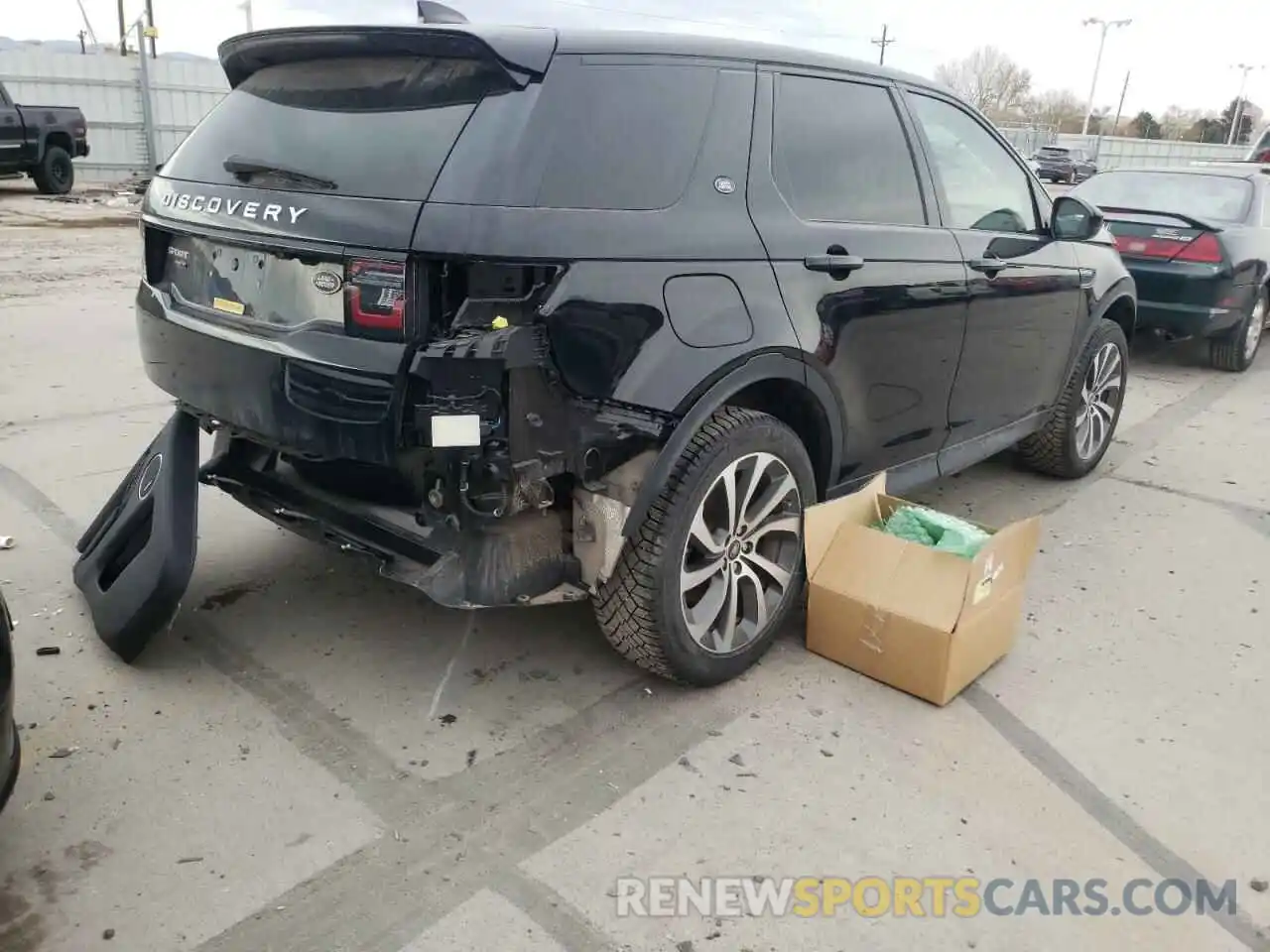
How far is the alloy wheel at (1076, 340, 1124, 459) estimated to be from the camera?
517 cm

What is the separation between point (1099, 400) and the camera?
212 inches

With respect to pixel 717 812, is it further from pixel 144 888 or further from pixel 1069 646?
pixel 1069 646

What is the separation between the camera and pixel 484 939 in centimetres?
218

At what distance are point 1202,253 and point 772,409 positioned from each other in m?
6.05

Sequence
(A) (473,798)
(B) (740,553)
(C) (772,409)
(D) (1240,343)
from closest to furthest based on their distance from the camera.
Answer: (A) (473,798), (B) (740,553), (C) (772,409), (D) (1240,343)

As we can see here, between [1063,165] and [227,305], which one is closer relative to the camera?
[227,305]

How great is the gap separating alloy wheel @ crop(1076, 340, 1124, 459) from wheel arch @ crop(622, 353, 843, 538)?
2.28 metres

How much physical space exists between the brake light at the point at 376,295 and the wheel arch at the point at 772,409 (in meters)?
0.79

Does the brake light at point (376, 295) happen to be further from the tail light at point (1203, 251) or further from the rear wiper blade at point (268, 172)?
the tail light at point (1203, 251)

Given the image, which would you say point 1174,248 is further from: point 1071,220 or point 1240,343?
point 1071,220

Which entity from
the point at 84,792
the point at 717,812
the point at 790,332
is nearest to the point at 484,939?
the point at 717,812

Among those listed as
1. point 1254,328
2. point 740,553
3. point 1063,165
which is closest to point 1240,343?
point 1254,328

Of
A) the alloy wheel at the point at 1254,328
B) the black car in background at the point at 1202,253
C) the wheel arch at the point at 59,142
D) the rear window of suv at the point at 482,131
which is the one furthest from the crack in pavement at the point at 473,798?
the wheel arch at the point at 59,142

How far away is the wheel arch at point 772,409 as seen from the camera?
2.77 metres
